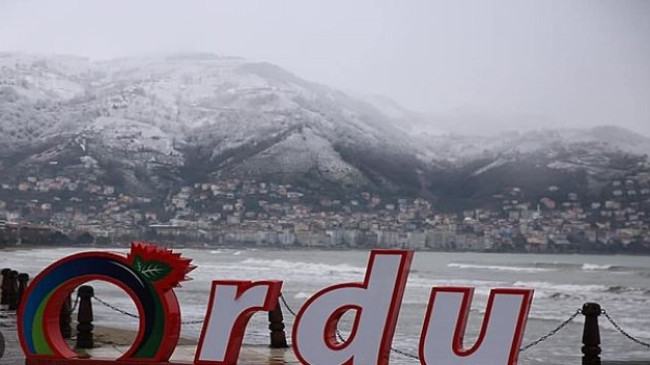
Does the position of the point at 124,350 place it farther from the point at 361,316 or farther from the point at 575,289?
the point at 575,289

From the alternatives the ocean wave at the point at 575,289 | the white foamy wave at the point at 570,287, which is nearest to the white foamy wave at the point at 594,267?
the white foamy wave at the point at 570,287

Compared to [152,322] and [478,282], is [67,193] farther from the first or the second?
[152,322]

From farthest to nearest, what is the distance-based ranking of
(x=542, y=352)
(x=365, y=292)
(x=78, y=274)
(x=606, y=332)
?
(x=606, y=332) → (x=542, y=352) → (x=78, y=274) → (x=365, y=292)

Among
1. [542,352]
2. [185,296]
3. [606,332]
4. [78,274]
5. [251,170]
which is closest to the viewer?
[78,274]

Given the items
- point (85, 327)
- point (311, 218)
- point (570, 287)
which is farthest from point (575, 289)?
point (85, 327)

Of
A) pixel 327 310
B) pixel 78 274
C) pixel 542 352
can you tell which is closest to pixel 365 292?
pixel 327 310

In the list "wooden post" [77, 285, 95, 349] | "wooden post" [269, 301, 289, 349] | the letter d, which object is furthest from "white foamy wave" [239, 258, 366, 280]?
the letter d

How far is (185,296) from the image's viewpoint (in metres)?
27.8

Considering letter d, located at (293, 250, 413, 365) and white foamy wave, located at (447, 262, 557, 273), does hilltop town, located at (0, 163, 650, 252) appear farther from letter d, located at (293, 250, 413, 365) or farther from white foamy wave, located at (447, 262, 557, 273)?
letter d, located at (293, 250, 413, 365)

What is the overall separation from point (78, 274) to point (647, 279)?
114 feet

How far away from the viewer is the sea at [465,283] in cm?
1636

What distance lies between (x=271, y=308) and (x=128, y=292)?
1307mm

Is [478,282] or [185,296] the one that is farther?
[478,282]

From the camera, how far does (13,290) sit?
17469mm
